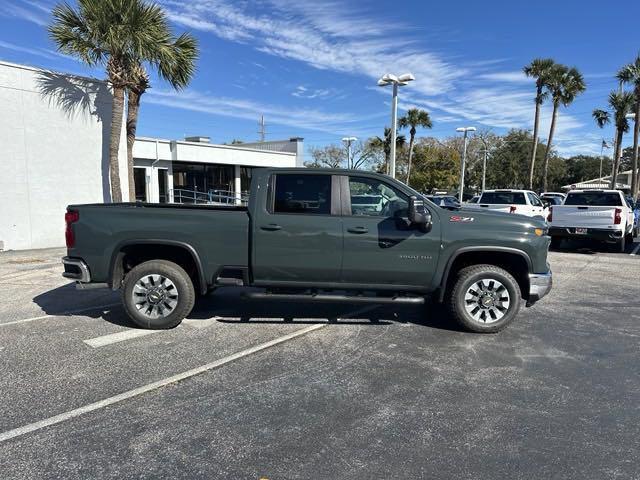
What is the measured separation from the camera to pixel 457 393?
400cm

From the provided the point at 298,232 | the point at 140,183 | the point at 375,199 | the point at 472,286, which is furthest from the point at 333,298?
the point at 140,183

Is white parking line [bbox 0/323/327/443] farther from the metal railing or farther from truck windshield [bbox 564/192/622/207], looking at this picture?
the metal railing

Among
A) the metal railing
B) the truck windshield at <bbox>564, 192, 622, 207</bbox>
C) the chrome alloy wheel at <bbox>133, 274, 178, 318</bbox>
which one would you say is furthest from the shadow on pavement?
the metal railing

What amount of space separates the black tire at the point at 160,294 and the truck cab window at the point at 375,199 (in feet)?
7.10

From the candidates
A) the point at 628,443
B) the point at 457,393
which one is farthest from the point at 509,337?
the point at 628,443

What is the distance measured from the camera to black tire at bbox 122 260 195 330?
5.50 meters

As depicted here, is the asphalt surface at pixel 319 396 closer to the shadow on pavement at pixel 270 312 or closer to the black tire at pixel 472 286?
the shadow on pavement at pixel 270 312

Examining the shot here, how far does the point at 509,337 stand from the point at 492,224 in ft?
4.38

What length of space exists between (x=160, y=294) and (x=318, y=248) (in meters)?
1.94

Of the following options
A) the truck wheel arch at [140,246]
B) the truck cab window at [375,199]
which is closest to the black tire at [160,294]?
the truck wheel arch at [140,246]

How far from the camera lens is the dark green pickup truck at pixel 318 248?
5387mm

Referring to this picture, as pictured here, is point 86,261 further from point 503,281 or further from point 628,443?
point 628,443

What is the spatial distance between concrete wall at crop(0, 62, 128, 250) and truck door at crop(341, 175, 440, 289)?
33.3 ft

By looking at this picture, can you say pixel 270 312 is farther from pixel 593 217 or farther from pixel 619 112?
pixel 619 112
